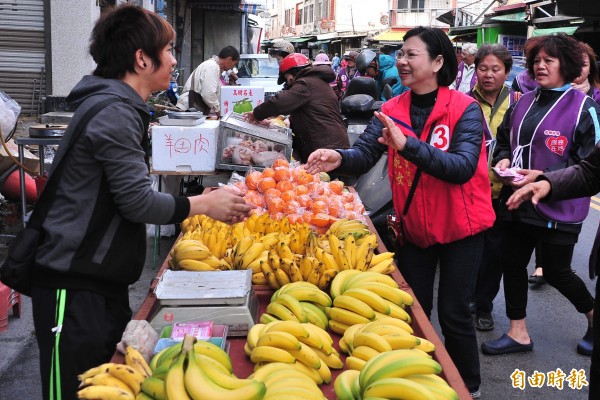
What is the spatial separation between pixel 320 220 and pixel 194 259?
124 centimetres

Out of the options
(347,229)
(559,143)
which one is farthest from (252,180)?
(559,143)

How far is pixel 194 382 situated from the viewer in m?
1.79

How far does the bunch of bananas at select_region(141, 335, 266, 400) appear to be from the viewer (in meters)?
1.78

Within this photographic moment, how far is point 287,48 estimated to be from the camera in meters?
9.70

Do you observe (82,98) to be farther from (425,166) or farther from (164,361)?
(425,166)

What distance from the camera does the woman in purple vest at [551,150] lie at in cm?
429

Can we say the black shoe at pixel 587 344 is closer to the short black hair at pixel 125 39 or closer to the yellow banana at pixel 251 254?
the yellow banana at pixel 251 254

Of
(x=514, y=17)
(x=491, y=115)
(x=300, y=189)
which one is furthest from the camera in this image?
(x=514, y=17)

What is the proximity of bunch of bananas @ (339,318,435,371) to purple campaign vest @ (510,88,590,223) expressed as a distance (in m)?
2.11

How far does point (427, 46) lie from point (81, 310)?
2.26 metres

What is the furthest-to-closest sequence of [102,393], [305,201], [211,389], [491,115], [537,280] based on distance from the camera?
[537,280] → [491,115] → [305,201] → [102,393] → [211,389]

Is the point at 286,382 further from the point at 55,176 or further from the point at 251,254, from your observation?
the point at 251,254

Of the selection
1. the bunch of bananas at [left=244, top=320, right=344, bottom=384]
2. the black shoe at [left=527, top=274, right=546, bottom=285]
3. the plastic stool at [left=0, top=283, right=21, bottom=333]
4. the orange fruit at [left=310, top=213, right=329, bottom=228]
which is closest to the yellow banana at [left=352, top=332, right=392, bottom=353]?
the bunch of bananas at [left=244, top=320, right=344, bottom=384]

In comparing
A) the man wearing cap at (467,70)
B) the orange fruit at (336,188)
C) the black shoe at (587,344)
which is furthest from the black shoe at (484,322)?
the man wearing cap at (467,70)
